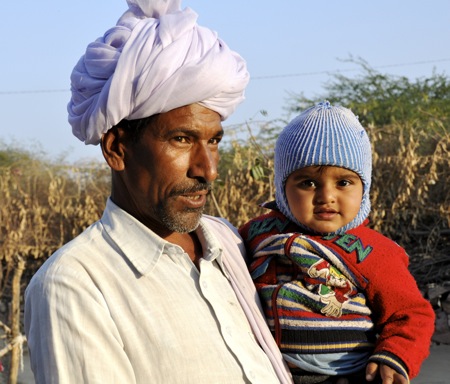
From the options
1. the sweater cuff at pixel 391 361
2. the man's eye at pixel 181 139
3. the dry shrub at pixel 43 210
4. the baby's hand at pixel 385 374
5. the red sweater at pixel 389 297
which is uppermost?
the man's eye at pixel 181 139

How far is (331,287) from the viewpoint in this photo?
268 centimetres

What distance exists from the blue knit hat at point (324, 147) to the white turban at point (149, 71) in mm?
398

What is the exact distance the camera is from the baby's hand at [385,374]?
253 centimetres

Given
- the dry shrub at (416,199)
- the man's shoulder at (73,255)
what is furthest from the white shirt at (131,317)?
the dry shrub at (416,199)

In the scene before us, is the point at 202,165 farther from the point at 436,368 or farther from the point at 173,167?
the point at 436,368

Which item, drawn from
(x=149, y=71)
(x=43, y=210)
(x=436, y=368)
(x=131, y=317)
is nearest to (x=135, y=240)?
(x=131, y=317)

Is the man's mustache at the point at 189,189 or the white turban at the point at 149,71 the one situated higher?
the white turban at the point at 149,71

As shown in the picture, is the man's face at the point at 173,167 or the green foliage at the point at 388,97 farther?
the green foliage at the point at 388,97

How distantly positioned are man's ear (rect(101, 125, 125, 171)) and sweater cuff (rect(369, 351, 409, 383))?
1029 mm

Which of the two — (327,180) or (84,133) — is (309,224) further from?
(84,133)

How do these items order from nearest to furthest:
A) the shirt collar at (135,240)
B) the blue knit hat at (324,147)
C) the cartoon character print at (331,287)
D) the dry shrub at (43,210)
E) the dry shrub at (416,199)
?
1. the shirt collar at (135,240)
2. the cartoon character print at (331,287)
3. the blue knit hat at (324,147)
4. the dry shrub at (416,199)
5. the dry shrub at (43,210)

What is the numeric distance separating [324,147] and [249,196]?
6.91 m

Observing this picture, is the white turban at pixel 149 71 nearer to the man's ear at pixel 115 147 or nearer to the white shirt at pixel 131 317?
the man's ear at pixel 115 147

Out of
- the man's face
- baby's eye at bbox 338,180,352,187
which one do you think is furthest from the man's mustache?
baby's eye at bbox 338,180,352,187
